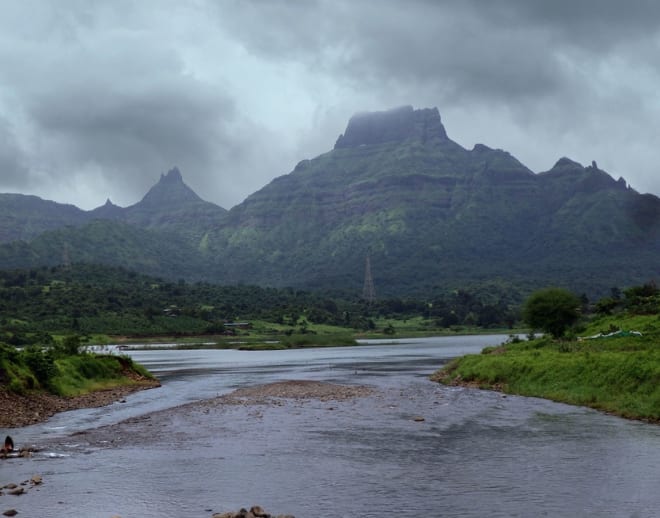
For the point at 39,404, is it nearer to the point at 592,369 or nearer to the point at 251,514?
the point at 251,514

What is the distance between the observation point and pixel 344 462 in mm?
32469

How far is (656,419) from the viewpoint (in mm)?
43312

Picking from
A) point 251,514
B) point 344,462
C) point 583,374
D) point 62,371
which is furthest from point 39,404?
point 583,374

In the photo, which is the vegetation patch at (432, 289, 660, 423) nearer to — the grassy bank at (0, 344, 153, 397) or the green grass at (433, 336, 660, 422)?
the green grass at (433, 336, 660, 422)

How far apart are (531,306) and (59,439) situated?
254ft

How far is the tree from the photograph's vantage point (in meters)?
99.6

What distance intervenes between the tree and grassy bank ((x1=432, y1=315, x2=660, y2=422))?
10.1 meters

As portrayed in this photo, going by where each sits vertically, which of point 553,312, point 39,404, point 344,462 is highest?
point 553,312

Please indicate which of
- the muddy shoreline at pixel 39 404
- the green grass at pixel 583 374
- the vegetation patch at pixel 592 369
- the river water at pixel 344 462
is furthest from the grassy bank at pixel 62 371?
the vegetation patch at pixel 592 369

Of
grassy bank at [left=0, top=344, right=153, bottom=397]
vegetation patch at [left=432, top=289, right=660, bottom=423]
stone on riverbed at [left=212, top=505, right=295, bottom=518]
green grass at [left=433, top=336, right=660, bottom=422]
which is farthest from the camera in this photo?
grassy bank at [left=0, top=344, right=153, bottom=397]

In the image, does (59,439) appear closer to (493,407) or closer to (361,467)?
(361,467)

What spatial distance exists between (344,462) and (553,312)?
7501 cm

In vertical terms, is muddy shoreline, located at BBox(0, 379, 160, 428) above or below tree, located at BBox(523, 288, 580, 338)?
below

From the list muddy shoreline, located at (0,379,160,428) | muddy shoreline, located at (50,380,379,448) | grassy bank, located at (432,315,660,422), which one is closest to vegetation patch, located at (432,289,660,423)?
grassy bank, located at (432,315,660,422)
